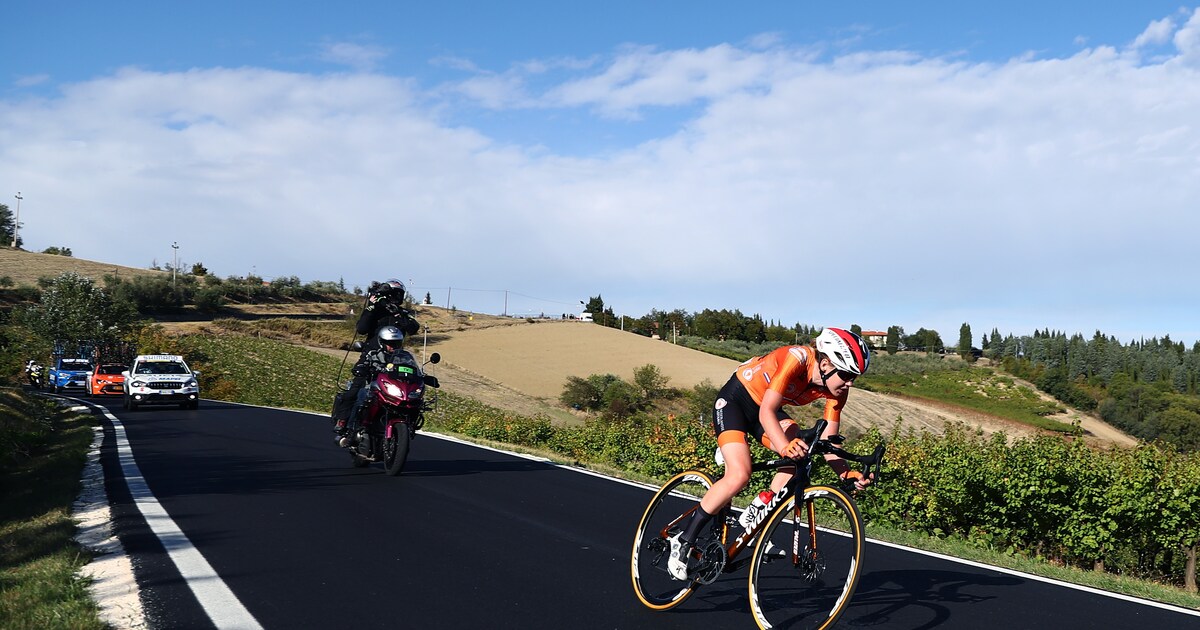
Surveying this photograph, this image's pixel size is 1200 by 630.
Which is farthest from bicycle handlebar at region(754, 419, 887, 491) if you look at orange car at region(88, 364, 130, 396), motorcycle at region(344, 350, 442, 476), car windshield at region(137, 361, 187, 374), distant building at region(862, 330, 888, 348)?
distant building at region(862, 330, 888, 348)

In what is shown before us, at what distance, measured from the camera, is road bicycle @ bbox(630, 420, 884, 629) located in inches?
200

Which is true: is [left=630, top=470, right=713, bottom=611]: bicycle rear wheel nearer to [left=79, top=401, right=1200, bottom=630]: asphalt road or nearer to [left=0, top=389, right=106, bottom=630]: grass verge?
[left=79, top=401, right=1200, bottom=630]: asphalt road

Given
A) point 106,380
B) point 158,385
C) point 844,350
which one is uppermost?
point 844,350

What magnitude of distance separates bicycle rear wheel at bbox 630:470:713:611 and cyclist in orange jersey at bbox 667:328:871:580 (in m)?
0.16

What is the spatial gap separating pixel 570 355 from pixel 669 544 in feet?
287

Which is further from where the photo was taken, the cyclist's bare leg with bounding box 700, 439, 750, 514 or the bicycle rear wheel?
the bicycle rear wheel

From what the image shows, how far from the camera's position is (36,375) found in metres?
44.6

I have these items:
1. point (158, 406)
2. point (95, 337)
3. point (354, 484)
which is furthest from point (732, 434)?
point (95, 337)

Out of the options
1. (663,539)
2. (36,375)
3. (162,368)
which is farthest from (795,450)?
(36,375)

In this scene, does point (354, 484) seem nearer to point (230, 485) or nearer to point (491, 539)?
point (230, 485)

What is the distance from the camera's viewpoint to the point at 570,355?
93.2 meters

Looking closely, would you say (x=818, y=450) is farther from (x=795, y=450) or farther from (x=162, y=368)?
(x=162, y=368)

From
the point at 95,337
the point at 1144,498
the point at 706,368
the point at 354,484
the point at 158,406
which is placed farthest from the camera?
the point at 706,368

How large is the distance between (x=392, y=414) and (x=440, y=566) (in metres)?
5.03
